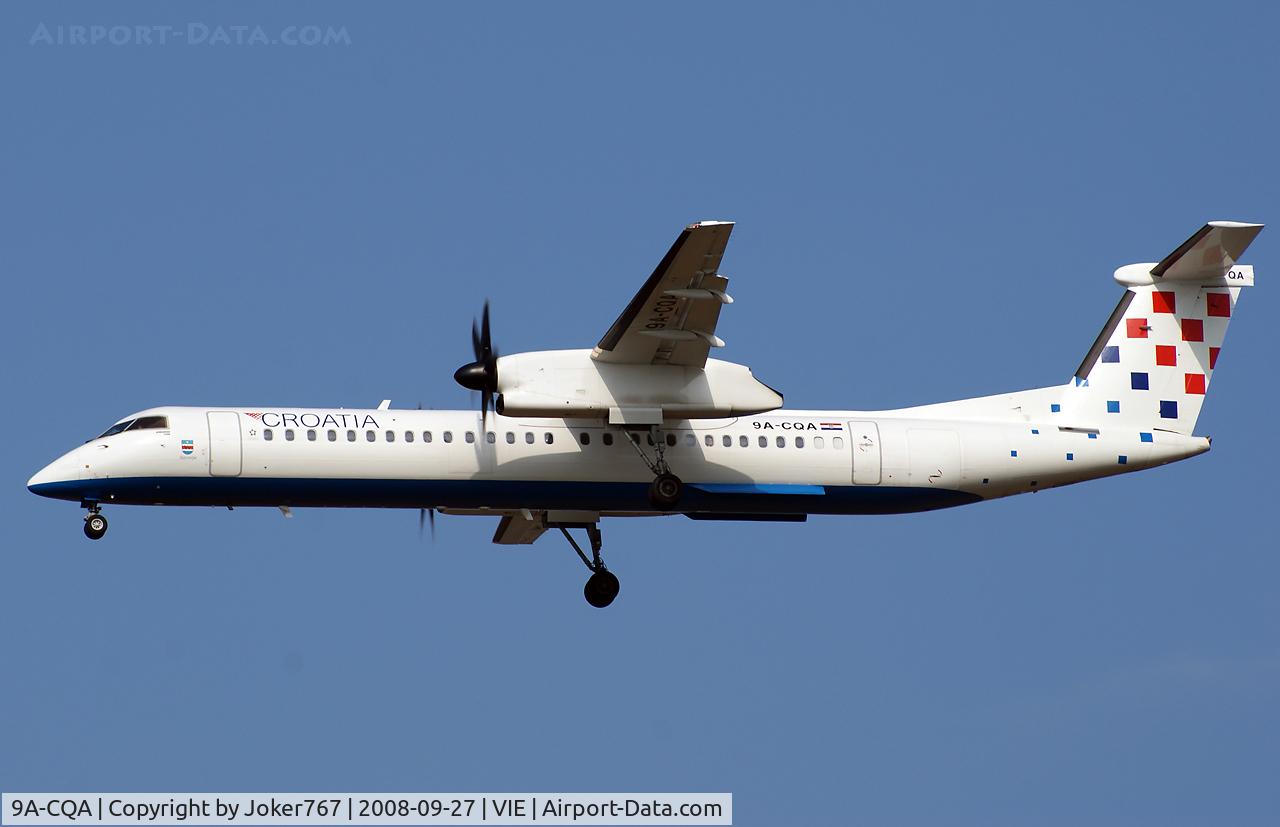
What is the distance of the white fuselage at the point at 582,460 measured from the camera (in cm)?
2933

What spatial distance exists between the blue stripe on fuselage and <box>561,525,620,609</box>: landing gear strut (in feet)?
Answer: 5.35

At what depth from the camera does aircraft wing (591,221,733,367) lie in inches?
1080

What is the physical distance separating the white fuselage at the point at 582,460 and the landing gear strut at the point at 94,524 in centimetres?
29

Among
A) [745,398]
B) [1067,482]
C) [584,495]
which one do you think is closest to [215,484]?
[584,495]

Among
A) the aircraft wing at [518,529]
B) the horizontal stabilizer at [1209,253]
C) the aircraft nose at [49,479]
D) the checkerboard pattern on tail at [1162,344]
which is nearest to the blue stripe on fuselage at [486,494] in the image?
the aircraft nose at [49,479]

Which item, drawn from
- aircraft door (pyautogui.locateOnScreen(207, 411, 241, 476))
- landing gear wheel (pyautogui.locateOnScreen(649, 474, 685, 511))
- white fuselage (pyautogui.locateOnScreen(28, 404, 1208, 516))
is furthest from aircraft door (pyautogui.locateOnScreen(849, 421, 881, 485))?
aircraft door (pyautogui.locateOnScreen(207, 411, 241, 476))

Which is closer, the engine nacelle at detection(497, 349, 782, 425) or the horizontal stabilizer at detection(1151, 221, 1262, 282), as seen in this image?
the engine nacelle at detection(497, 349, 782, 425)

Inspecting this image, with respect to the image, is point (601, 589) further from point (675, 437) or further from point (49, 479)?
point (49, 479)

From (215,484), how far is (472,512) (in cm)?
407

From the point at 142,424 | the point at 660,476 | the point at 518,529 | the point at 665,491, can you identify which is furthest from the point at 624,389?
the point at 142,424

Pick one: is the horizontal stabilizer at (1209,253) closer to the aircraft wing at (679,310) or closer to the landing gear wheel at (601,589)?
the aircraft wing at (679,310)

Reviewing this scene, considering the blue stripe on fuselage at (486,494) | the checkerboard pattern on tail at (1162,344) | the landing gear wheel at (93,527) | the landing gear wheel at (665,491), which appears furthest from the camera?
the checkerboard pattern on tail at (1162,344)

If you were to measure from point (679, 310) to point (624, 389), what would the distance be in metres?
1.68

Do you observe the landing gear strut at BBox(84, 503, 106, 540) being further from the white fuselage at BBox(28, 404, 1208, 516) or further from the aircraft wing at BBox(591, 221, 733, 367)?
the aircraft wing at BBox(591, 221, 733, 367)
